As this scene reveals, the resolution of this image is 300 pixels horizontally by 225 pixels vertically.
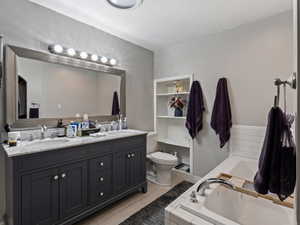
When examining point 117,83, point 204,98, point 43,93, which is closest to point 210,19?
point 204,98

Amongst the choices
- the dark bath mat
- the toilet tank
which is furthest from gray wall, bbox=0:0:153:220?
the dark bath mat

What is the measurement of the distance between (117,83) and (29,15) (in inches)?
54.6

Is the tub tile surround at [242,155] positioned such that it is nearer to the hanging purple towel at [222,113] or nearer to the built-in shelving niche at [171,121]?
the hanging purple towel at [222,113]

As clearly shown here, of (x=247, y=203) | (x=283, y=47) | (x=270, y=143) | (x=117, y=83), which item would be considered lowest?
(x=247, y=203)

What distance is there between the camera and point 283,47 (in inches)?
81.6

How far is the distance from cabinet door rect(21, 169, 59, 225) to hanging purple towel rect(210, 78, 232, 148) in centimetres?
219

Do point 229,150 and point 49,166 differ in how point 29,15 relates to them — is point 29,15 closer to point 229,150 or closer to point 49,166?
point 49,166

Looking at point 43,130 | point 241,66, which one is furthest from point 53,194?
point 241,66

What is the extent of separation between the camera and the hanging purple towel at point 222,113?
2.43 metres

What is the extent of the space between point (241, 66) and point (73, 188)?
106 inches

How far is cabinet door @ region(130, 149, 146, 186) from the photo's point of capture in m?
2.31

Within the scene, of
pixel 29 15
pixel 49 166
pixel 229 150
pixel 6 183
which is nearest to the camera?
pixel 49 166

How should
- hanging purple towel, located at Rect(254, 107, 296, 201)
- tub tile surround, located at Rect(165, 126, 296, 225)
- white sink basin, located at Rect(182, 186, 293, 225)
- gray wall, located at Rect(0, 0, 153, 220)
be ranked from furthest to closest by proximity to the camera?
tub tile surround, located at Rect(165, 126, 296, 225) < gray wall, located at Rect(0, 0, 153, 220) < white sink basin, located at Rect(182, 186, 293, 225) < hanging purple towel, located at Rect(254, 107, 296, 201)

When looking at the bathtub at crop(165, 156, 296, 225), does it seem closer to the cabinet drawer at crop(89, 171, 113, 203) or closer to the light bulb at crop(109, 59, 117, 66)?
the cabinet drawer at crop(89, 171, 113, 203)
